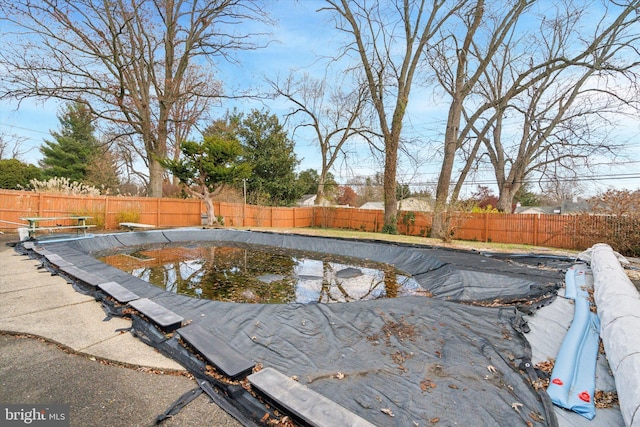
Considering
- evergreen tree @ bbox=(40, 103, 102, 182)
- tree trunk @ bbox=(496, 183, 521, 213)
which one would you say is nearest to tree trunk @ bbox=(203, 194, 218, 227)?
evergreen tree @ bbox=(40, 103, 102, 182)

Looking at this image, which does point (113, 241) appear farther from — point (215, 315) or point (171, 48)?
point (171, 48)

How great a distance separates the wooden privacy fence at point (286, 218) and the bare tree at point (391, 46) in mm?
3480

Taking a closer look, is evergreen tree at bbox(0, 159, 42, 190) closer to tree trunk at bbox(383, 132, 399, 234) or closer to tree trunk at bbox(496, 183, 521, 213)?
tree trunk at bbox(383, 132, 399, 234)

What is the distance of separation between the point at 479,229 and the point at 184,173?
13.0 m

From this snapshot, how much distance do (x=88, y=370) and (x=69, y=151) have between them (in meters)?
23.4

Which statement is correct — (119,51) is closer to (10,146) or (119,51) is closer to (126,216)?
(126,216)

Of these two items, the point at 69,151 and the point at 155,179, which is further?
the point at 69,151

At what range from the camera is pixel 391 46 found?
12719 millimetres

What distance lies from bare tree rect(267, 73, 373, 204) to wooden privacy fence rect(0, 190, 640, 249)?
17.8 ft

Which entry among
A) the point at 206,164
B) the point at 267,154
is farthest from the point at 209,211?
the point at 267,154

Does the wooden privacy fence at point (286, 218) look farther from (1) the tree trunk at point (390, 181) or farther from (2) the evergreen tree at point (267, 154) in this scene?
(2) the evergreen tree at point (267, 154)

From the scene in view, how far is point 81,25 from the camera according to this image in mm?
11711

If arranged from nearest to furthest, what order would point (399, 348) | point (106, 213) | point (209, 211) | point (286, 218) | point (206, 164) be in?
point (399, 348), point (106, 213), point (206, 164), point (209, 211), point (286, 218)

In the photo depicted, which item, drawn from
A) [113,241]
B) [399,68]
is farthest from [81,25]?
[399,68]
